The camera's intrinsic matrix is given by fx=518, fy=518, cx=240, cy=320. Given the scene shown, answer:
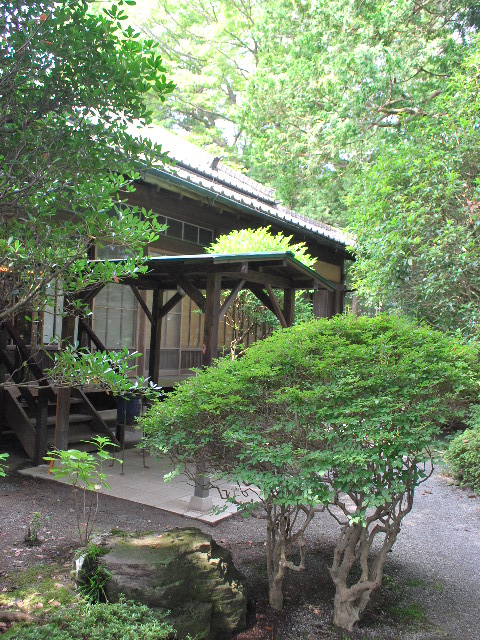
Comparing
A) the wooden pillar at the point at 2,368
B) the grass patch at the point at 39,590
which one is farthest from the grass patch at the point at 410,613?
the wooden pillar at the point at 2,368

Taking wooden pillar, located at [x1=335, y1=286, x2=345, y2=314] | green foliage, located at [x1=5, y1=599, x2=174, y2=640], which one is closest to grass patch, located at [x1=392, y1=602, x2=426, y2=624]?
green foliage, located at [x1=5, y1=599, x2=174, y2=640]

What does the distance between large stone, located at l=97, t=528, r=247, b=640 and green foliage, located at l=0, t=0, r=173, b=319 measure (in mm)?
1667

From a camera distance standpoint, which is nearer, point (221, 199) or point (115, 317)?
point (221, 199)

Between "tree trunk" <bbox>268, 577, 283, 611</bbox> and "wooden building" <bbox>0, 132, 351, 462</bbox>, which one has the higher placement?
"wooden building" <bbox>0, 132, 351, 462</bbox>

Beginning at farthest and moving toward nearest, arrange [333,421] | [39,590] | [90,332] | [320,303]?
1. [320,303]
2. [90,332]
3. [39,590]
4. [333,421]

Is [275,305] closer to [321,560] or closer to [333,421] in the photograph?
[321,560]

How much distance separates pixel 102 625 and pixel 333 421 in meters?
1.65

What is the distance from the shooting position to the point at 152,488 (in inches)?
234

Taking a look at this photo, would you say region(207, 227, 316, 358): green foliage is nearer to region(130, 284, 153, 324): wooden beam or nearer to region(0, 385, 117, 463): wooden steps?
region(130, 284, 153, 324): wooden beam

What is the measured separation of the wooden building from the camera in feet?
20.3

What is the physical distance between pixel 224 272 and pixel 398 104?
7.78m

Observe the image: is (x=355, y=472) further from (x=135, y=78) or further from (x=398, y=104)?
(x=398, y=104)

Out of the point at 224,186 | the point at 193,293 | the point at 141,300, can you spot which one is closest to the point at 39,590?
the point at 193,293

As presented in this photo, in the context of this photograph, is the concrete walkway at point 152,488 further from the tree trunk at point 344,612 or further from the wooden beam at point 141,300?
the wooden beam at point 141,300
